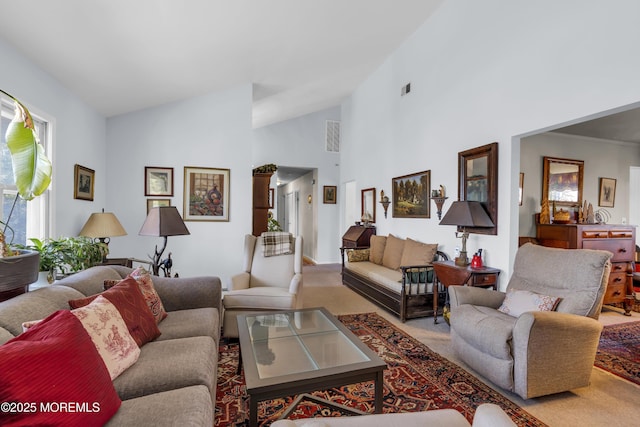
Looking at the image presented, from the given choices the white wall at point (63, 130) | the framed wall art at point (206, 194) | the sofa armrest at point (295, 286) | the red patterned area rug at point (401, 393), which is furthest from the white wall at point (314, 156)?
the red patterned area rug at point (401, 393)

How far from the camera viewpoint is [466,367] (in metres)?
2.49

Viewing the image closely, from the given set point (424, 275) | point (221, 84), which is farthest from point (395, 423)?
point (221, 84)

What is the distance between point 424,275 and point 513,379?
1.68 meters

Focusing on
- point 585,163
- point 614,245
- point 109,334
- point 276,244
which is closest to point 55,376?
point 109,334

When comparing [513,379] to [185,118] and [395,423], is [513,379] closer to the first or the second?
[395,423]

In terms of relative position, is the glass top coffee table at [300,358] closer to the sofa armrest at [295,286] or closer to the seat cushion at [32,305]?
the sofa armrest at [295,286]

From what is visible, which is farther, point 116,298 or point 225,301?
point 225,301

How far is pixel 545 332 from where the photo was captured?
6.53 feet

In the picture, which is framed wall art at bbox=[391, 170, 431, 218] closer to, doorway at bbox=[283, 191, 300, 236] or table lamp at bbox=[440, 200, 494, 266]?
table lamp at bbox=[440, 200, 494, 266]

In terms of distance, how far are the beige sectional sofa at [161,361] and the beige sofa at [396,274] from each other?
2.19 m

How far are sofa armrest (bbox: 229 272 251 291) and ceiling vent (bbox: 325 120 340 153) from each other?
492 cm

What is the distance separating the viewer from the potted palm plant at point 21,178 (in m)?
1.55

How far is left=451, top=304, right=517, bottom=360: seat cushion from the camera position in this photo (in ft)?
6.88

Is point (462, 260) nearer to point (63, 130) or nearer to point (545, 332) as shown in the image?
point (545, 332)
